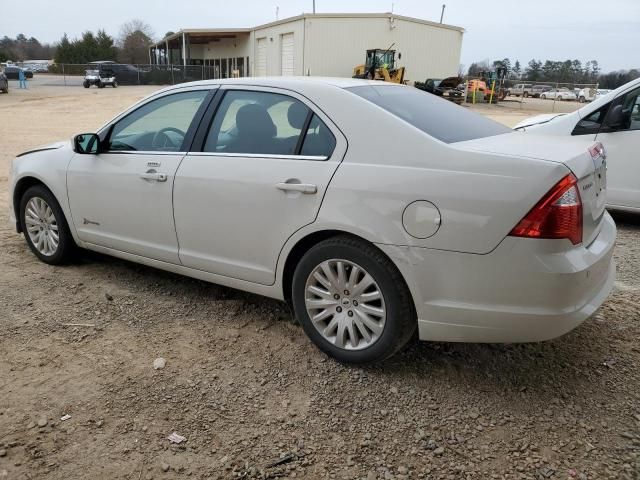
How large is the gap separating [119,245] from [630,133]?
523 centimetres

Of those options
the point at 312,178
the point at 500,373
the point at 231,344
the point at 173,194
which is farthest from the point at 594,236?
the point at 173,194

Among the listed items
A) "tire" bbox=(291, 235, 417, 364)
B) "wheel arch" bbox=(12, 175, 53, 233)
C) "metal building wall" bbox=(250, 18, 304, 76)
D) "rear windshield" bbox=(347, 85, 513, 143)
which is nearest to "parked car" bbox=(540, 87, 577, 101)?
"metal building wall" bbox=(250, 18, 304, 76)

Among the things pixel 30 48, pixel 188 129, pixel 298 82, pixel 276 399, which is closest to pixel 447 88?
pixel 188 129

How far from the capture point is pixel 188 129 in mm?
3762

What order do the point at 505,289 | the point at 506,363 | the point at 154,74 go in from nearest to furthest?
the point at 505,289 < the point at 506,363 < the point at 154,74

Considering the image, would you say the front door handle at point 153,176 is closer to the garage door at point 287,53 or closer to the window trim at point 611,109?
the window trim at point 611,109

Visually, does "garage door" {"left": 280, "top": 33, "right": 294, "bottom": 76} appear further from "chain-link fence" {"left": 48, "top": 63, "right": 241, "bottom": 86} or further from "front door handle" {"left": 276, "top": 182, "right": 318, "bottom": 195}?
"front door handle" {"left": 276, "top": 182, "right": 318, "bottom": 195}

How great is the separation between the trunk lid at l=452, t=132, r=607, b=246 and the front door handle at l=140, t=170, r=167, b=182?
6.44ft

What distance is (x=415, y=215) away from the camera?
272 centimetres

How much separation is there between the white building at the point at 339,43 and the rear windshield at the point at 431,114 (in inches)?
1306

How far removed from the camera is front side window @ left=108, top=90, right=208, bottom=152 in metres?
3.82

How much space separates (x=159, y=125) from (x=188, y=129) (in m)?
0.45

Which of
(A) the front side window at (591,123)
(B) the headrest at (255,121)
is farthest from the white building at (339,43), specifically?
(B) the headrest at (255,121)

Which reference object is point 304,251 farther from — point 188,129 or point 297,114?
point 188,129
